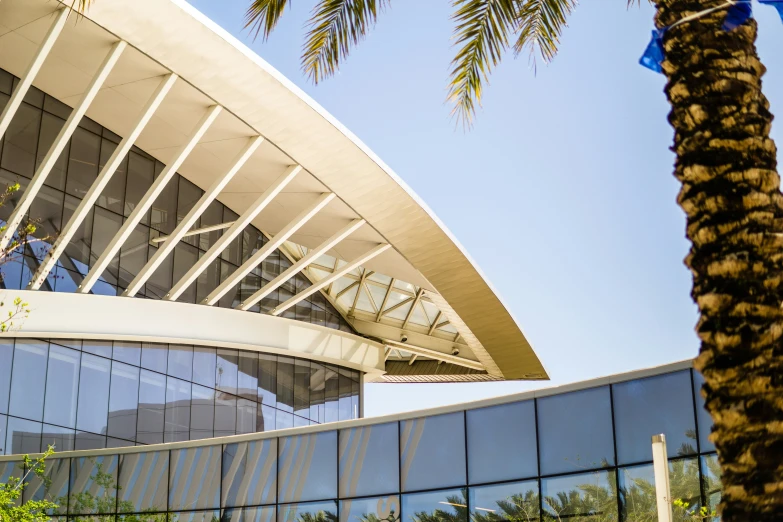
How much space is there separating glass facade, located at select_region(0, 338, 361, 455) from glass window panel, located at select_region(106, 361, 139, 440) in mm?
28

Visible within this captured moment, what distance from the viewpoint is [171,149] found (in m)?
27.3

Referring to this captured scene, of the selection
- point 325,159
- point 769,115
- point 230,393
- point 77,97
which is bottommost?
point 769,115

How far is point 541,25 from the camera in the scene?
12961 mm

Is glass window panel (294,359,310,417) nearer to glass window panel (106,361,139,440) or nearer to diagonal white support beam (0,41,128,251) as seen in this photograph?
glass window panel (106,361,139,440)

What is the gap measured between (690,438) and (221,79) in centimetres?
1278

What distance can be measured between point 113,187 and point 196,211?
4.55 metres

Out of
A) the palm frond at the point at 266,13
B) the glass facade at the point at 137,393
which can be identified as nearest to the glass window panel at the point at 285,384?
the glass facade at the point at 137,393

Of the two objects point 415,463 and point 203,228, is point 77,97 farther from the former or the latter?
point 415,463

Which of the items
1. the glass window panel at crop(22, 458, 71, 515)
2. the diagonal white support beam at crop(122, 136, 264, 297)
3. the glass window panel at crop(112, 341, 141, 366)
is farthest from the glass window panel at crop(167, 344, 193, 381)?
the glass window panel at crop(22, 458, 71, 515)

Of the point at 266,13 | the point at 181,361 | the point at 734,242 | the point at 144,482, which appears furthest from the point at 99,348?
the point at 734,242

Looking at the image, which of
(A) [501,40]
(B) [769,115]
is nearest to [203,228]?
(A) [501,40]

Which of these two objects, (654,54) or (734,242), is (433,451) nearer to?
(654,54)

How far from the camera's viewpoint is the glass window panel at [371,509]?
18.5 meters

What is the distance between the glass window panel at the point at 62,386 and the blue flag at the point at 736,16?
22.5 m
